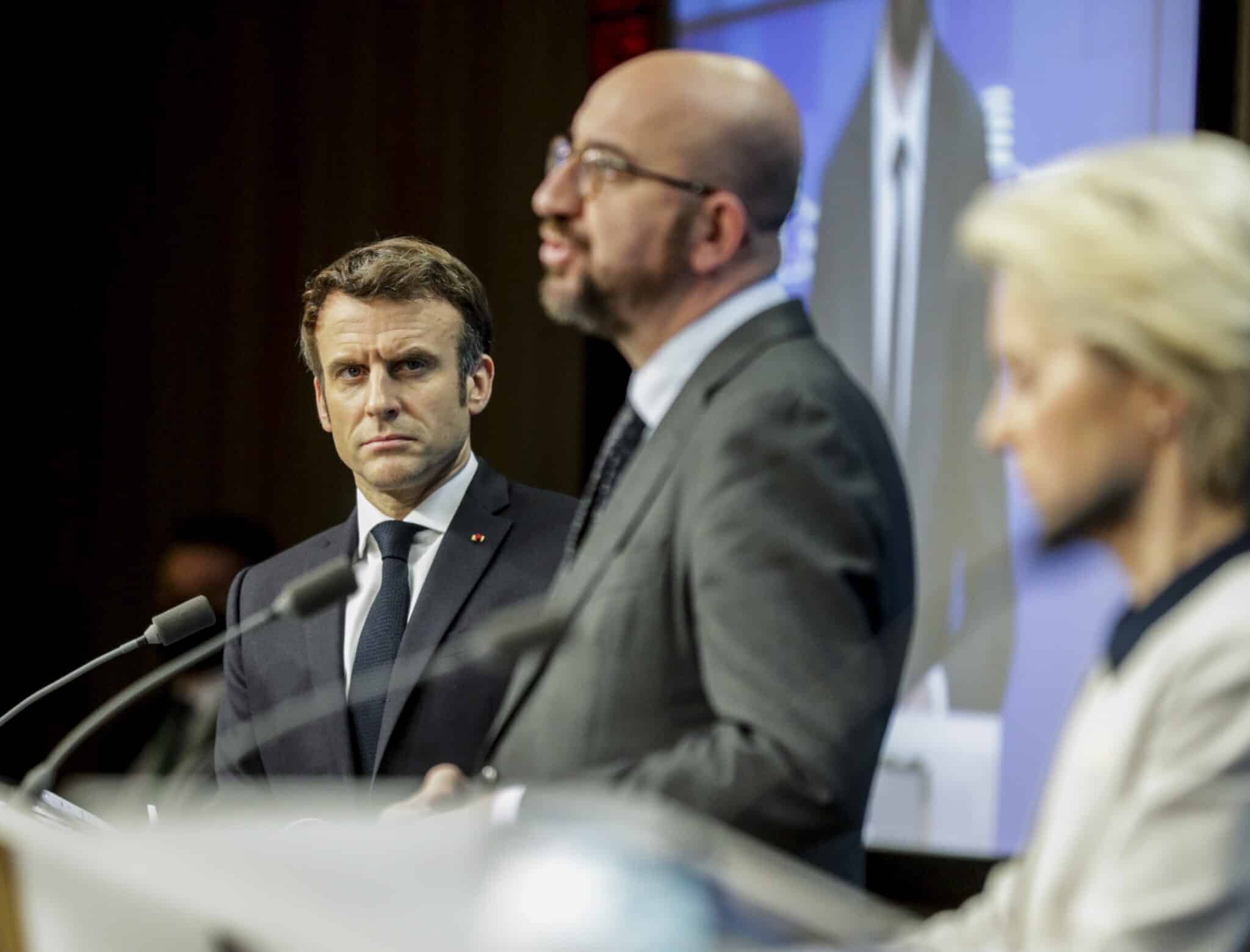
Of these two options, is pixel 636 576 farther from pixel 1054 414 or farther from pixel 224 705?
pixel 224 705

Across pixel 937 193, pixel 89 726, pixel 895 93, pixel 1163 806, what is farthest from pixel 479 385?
pixel 1163 806

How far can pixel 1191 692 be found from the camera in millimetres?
986

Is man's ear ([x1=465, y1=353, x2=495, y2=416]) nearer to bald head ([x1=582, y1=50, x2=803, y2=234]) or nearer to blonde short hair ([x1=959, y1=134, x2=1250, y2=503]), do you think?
bald head ([x1=582, y1=50, x2=803, y2=234])

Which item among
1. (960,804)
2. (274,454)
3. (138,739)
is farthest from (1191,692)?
(274,454)

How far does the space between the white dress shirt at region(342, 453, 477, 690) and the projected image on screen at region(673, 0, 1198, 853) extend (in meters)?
0.61

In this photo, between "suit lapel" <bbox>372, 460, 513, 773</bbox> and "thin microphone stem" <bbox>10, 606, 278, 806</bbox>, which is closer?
"thin microphone stem" <bbox>10, 606, 278, 806</bbox>

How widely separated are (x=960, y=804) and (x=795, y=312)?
132 cm

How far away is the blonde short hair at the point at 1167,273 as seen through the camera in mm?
1027

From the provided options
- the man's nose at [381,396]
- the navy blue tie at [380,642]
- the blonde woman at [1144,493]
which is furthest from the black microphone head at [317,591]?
the blonde woman at [1144,493]

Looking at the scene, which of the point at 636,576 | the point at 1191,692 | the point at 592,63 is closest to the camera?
the point at 1191,692

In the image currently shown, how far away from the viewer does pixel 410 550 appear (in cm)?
233

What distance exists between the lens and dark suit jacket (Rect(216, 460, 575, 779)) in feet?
7.08

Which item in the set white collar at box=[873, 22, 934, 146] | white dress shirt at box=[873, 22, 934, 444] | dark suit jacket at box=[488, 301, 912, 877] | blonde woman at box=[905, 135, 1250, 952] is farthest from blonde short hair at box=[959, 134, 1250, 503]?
white collar at box=[873, 22, 934, 146]

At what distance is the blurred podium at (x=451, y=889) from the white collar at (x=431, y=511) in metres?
1.21
